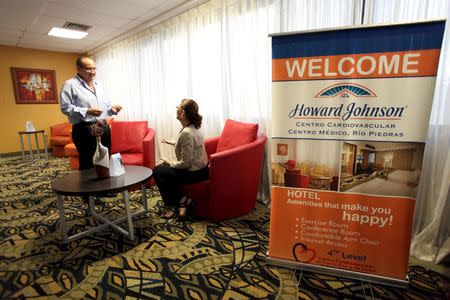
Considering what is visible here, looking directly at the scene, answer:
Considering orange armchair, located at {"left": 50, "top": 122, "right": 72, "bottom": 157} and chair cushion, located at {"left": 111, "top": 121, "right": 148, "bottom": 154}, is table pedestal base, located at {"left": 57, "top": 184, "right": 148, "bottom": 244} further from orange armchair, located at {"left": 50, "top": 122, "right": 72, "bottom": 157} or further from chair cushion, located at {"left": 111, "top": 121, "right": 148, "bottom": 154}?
orange armchair, located at {"left": 50, "top": 122, "right": 72, "bottom": 157}

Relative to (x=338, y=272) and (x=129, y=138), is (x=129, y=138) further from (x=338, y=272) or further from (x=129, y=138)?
(x=338, y=272)

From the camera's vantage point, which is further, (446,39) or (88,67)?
Answer: (88,67)

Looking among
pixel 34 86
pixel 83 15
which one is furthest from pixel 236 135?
pixel 34 86

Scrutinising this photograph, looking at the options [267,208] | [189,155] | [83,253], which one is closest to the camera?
[83,253]

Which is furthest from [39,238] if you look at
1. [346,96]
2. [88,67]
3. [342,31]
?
[342,31]

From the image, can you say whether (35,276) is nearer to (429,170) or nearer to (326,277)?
(326,277)

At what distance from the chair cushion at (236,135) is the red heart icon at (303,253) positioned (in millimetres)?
1144

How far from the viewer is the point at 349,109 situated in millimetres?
1512

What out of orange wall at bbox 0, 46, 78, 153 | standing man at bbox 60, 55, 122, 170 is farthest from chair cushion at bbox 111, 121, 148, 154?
orange wall at bbox 0, 46, 78, 153

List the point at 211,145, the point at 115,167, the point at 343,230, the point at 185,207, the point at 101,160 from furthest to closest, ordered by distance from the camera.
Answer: the point at 211,145 → the point at 185,207 → the point at 115,167 → the point at 101,160 → the point at 343,230

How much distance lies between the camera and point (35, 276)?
1738mm

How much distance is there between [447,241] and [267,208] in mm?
1429

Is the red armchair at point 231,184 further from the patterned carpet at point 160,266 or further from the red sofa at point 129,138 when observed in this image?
the red sofa at point 129,138

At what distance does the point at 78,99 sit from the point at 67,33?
2.93m
